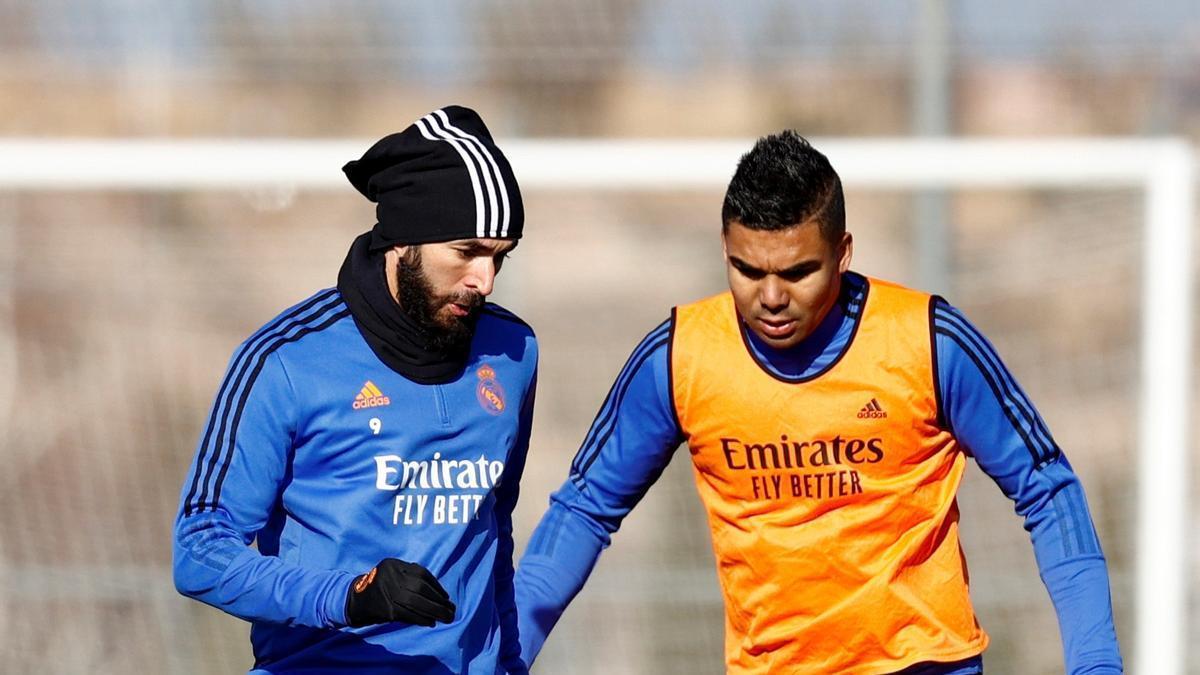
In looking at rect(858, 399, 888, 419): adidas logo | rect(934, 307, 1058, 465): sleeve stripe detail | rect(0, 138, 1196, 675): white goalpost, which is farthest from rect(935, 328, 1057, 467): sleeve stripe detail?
rect(0, 138, 1196, 675): white goalpost

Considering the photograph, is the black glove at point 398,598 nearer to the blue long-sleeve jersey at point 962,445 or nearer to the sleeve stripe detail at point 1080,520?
the blue long-sleeve jersey at point 962,445

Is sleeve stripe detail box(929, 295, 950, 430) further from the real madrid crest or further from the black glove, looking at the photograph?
the black glove

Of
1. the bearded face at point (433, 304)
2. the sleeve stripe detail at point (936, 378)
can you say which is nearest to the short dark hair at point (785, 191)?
the sleeve stripe detail at point (936, 378)

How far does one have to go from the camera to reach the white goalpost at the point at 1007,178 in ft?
15.6

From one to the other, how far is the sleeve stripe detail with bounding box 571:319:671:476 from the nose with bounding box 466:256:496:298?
17.4 inches

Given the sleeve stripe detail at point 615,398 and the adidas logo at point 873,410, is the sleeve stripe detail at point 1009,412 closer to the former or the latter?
the adidas logo at point 873,410

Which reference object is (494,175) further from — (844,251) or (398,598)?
(398,598)

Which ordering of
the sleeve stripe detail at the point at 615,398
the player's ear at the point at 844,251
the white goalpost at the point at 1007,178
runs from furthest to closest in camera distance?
the white goalpost at the point at 1007,178 → the sleeve stripe detail at the point at 615,398 → the player's ear at the point at 844,251

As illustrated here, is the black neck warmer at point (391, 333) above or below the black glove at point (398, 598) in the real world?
above

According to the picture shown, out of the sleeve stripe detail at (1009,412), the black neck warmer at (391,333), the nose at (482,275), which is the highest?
the nose at (482,275)

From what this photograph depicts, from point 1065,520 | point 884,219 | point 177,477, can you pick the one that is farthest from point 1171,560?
point 177,477

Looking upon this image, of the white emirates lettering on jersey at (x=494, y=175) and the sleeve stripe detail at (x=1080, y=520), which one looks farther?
the sleeve stripe detail at (x=1080, y=520)

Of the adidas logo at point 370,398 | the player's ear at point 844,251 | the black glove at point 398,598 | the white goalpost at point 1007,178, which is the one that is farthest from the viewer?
the white goalpost at point 1007,178

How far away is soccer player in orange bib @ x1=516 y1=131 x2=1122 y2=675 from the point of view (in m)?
3.07
